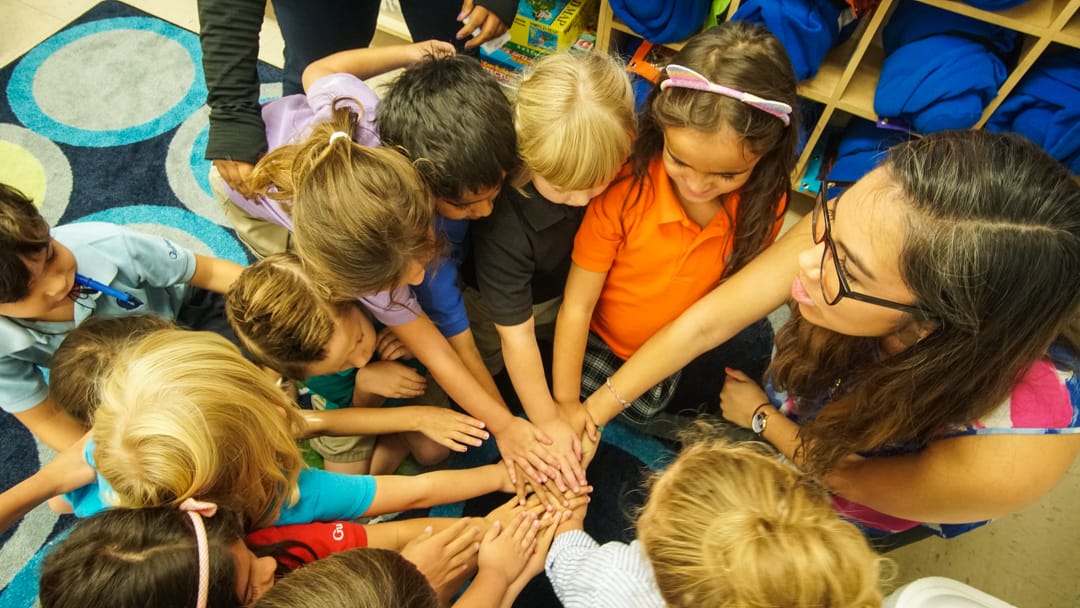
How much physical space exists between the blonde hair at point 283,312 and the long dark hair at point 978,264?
85 cm

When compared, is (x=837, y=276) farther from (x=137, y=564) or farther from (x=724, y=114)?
(x=137, y=564)

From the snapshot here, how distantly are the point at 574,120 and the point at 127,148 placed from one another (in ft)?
5.21

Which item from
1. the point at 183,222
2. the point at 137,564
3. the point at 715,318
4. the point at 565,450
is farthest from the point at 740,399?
the point at 183,222

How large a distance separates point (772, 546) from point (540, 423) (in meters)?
0.68

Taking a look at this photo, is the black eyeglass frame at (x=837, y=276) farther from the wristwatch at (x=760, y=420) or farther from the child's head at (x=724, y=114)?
the wristwatch at (x=760, y=420)

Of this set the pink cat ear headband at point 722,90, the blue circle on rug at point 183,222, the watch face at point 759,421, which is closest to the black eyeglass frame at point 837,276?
the pink cat ear headband at point 722,90

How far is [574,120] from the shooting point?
958mm

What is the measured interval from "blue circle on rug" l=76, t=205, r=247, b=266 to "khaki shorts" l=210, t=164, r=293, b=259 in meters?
0.39

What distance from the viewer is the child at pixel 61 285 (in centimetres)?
100

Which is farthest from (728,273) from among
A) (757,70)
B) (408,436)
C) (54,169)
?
(54,169)

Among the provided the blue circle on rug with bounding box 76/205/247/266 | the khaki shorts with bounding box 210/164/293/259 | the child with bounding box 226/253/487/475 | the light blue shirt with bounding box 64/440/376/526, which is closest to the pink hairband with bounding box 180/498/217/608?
the light blue shirt with bounding box 64/440/376/526

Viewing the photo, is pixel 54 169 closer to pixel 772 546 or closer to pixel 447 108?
pixel 447 108

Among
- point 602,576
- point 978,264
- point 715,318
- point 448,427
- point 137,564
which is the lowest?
point 448,427

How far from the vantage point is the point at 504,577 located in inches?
44.6
